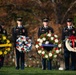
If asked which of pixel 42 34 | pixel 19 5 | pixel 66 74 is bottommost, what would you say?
pixel 66 74

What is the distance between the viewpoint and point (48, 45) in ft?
45.5

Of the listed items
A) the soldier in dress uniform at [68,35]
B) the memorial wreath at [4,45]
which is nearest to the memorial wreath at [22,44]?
the memorial wreath at [4,45]

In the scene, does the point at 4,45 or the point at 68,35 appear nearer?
the point at 4,45

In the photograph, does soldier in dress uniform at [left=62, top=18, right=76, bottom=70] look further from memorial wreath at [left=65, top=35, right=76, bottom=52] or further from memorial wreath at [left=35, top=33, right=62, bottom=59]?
memorial wreath at [left=35, top=33, right=62, bottom=59]

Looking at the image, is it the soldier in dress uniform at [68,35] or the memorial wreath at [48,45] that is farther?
the memorial wreath at [48,45]

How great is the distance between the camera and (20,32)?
13656 mm

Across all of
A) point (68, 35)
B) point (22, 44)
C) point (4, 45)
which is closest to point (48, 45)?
point (68, 35)

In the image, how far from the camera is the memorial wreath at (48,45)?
13773 mm

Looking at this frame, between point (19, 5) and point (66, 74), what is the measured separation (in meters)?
5.57

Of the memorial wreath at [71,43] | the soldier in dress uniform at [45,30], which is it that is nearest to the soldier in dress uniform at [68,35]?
the memorial wreath at [71,43]

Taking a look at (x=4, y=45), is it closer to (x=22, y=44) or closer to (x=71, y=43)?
(x=22, y=44)

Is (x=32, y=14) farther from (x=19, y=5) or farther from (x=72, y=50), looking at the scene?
(x=72, y=50)

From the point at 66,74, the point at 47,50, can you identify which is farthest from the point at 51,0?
the point at 66,74

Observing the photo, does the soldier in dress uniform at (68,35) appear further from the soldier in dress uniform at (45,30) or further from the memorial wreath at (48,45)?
the soldier in dress uniform at (45,30)
